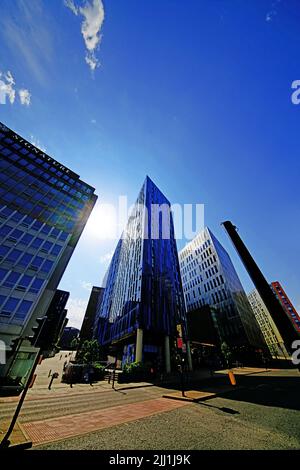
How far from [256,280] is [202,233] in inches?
2437

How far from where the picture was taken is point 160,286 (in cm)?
3369

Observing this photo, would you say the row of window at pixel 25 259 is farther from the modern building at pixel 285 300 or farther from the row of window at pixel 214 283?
the modern building at pixel 285 300

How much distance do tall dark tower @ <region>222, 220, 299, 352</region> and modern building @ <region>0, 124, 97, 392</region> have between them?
22.8 metres

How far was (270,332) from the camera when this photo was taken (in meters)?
82.2

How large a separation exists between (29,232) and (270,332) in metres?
106

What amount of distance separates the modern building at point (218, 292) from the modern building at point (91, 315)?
5134cm

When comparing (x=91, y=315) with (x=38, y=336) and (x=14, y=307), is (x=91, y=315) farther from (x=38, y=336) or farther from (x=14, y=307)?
(x=38, y=336)

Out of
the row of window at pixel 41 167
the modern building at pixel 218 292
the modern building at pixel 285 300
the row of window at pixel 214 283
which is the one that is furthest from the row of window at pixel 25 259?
the modern building at pixel 285 300

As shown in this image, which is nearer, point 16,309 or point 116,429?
point 116,429

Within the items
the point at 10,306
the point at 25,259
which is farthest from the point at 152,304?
the point at 25,259

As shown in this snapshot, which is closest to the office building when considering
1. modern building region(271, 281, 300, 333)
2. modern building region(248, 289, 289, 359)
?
modern building region(248, 289, 289, 359)
